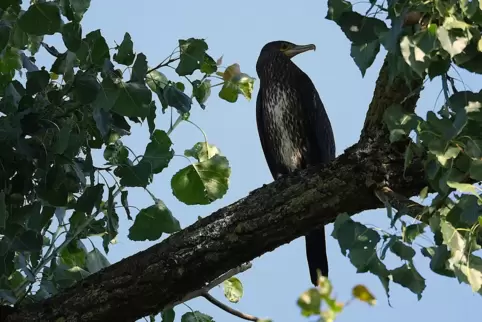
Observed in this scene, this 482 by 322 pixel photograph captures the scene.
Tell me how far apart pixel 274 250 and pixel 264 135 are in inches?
76.6

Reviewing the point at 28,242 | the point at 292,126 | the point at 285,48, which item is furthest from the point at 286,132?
the point at 28,242

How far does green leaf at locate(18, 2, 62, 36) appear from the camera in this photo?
285 centimetres

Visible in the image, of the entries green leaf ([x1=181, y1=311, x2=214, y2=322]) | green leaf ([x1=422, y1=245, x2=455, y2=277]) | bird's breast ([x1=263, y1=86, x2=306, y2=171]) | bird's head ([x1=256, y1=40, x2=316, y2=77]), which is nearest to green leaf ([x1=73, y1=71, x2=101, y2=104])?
green leaf ([x1=181, y1=311, x2=214, y2=322])

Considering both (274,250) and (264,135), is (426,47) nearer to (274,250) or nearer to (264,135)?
(274,250)

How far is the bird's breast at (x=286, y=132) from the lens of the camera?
15.8 feet

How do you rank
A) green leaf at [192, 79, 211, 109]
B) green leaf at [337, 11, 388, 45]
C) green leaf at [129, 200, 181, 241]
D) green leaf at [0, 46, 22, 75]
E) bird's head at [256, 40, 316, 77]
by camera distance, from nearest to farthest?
green leaf at [337, 11, 388, 45] → green leaf at [129, 200, 181, 241] → green leaf at [192, 79, 211, 109] → green leaf at [0, 46, 22, 75] → bird's head at [256, 40, 316, 77]

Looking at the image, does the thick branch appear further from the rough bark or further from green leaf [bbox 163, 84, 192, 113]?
green leaf [bbox 163, 84, 192, 113]

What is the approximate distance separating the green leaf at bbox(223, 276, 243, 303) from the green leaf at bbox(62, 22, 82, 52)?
1.33 m

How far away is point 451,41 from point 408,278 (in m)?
0.53

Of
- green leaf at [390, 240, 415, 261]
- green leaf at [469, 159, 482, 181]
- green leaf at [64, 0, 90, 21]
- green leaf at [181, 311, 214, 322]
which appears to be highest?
green leaf at [64, 0, 90, 21]

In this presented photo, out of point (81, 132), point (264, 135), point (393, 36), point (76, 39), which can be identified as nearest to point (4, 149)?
point (81, 132)

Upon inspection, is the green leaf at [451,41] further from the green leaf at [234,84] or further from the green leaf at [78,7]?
the green leaf at [234,84]

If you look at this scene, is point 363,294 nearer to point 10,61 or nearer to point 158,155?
point 158,155

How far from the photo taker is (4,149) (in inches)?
117
